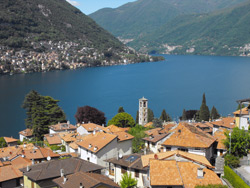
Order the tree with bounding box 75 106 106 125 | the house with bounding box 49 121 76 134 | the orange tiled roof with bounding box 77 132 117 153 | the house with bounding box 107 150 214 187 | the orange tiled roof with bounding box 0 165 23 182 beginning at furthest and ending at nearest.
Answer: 1. the tree with bounding box 75 106 106 125
2. the house with bounding box 49 121 76 134
3. the orange tiled roof with bounding box 77 132 117 153
4. the orange tiled roof with bounding box 0 165 23 182
5. the house with bounding box 107 150 214 187

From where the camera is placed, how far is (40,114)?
178 feet

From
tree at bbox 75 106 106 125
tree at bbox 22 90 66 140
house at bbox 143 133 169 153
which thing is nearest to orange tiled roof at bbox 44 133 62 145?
tree at bbox 22 90 66 140

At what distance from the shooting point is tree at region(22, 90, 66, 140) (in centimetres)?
5344

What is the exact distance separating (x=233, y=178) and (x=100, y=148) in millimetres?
13591

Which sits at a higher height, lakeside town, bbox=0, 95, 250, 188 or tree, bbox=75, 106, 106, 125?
lakeside town, bbox=0, 95, 250, 188

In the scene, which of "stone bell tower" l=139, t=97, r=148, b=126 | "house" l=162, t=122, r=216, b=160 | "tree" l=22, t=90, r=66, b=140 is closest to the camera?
"house" l=162, t=122, r=216, b=160

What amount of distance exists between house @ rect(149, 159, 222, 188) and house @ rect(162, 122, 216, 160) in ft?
13.7

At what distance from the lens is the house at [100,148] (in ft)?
96.6

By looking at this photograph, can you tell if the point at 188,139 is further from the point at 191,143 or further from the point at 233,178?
the point at 233,178

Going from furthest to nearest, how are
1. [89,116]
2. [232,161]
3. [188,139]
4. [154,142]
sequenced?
1. [89,116]
2. [154,142]
3. [188,139]
4. [232,161]

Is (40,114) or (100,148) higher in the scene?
(100,148)

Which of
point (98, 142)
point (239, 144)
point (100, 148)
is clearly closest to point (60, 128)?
point (98, 142)

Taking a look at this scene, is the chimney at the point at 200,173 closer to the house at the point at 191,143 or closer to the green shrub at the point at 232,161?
the green shrub at the point at 232,161

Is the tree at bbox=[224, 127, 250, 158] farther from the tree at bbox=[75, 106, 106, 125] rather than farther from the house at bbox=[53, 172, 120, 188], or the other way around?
the tree at bbox=[75, 106, 106, 125]
